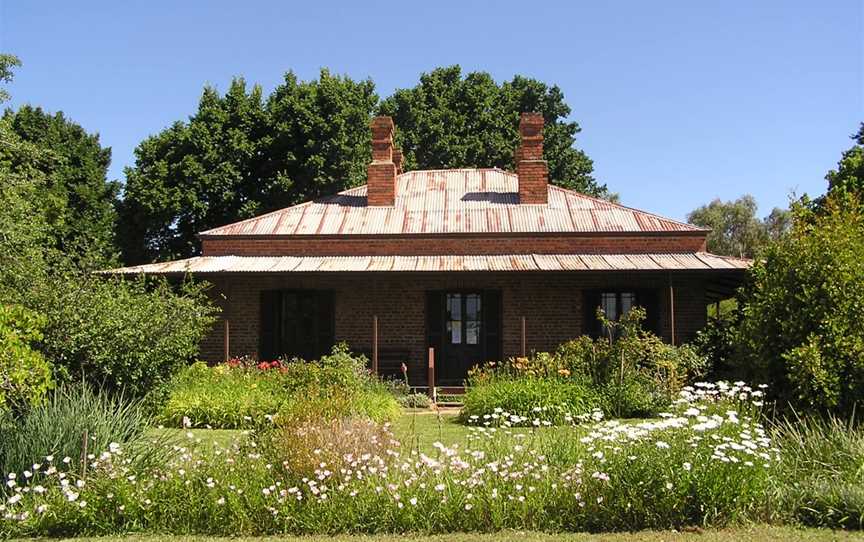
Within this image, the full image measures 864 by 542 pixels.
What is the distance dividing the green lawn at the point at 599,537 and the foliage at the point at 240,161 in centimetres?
2116

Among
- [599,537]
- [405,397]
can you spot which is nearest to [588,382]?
[405,397]

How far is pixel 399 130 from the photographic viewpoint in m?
29.5

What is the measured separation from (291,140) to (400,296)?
12351 millimetres

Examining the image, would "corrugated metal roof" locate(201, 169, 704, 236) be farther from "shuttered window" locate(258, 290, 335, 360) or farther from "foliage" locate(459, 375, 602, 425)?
"foliage" locate(459, 375, 602, 425)

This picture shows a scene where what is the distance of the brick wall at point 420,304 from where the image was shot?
15836 mm

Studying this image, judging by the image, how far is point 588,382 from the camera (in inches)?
443

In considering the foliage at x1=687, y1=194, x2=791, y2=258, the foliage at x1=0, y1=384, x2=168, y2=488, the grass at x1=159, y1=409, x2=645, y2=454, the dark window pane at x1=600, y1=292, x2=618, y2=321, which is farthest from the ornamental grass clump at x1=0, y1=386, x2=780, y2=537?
the foliage at x1=687, y1=194, x2=791, y2=258

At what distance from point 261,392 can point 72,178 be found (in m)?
22.1

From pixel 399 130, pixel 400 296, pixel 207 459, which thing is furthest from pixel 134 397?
pixel 399 130

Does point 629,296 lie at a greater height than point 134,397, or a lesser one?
greater

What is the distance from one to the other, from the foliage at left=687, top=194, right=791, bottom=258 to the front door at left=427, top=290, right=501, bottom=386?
111 ft

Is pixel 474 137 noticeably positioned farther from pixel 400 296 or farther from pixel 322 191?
pixel 400 296

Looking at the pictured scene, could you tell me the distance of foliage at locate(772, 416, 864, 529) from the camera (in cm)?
554

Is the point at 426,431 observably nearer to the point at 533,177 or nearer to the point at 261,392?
the point at 261,392
